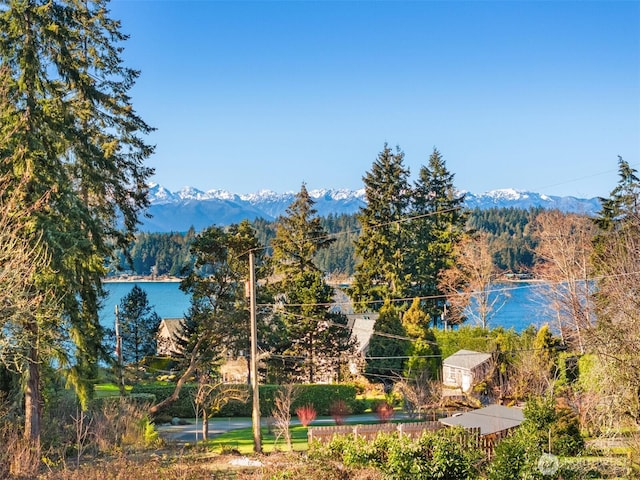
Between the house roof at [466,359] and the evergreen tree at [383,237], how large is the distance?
25.0 feet

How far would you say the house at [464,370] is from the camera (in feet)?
97.3

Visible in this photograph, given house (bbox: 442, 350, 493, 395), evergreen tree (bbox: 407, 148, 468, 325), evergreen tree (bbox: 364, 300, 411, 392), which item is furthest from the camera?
evergreen tree (bbox: 407, 148, 468, 325)

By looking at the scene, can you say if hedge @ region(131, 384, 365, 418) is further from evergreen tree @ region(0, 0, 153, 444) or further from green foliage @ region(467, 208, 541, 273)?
green foliage @ region(467, 208, 541, 273)

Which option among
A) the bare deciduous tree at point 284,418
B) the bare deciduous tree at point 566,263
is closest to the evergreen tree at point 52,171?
the bare deciduous tree at point 284,418

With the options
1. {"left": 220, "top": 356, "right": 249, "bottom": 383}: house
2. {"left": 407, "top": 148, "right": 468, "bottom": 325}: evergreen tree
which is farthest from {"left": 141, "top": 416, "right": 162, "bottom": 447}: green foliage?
{"left": 407, "top": 148, "right": 468, "bottom": 325}: evergreen tree

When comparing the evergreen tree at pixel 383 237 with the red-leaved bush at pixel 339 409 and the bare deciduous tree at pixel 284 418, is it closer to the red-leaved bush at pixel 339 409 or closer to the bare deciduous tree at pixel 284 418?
the red-leaved bush at pixel 339 409

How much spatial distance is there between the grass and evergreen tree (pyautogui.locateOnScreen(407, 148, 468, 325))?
19176mm

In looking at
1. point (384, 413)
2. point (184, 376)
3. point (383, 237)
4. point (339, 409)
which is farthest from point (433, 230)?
point (184, 376)

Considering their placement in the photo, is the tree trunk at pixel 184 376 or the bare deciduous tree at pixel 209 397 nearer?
the bare deciduous tree at pixel 209 397

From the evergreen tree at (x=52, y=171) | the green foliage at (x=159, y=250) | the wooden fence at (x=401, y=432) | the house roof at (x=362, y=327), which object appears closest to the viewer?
the evergreen tree at (x=52, y=171)

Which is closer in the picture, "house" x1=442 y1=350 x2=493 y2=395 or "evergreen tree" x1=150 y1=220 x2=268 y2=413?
"evergreen tree" x1=150 y1=220 x2=268 y2=413

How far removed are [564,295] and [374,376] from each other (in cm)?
1121

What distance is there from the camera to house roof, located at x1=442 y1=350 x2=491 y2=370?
29675mm

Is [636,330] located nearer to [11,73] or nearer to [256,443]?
[256,443]
